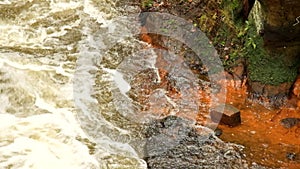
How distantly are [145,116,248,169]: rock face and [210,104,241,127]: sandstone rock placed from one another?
297mm

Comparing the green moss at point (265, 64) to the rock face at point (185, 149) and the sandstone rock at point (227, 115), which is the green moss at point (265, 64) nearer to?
the sandstone rock at point (227, 115)

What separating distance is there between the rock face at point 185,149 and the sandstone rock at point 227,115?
0.97 feet

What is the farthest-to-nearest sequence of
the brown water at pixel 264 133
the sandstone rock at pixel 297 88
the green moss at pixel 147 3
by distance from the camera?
the green moss at pixel 147 3 < the sandstone rock at pixel 297 88 < the brown water at pixel 264 133

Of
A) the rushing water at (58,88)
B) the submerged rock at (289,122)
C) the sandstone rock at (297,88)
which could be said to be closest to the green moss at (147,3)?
the rushing water at (58,88)

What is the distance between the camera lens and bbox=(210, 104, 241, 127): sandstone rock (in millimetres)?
6336

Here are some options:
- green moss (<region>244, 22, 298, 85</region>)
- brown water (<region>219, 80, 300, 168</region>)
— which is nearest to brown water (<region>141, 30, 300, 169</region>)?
brown water (<region>219, 80, 300, 168</region>)

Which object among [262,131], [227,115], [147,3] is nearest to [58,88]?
[227,115]

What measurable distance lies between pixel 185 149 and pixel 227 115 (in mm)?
905

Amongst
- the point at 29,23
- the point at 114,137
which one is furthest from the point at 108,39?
the point at 114,137

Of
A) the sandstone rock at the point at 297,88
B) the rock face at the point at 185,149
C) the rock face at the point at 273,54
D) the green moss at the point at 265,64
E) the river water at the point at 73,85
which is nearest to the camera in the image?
the rock face at the point at 185,149

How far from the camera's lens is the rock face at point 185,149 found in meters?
5.75

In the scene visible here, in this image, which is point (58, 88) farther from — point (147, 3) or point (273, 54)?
point (273, 54)

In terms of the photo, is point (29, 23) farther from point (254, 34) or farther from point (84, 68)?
point (254, 34)

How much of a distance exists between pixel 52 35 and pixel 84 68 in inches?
60.6
